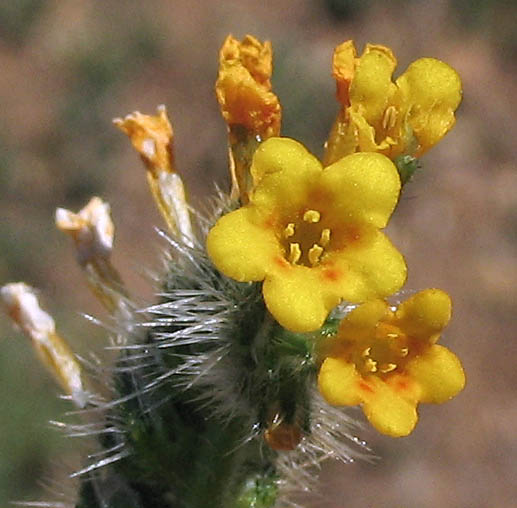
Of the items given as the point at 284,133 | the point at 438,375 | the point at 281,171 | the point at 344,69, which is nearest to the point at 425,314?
the point at 438,375

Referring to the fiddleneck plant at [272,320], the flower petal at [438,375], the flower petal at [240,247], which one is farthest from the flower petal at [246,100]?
the flower petal at [438,375]

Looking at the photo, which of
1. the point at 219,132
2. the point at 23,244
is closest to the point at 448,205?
the point at 219,132

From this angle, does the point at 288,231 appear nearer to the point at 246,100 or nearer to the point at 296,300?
the point at 296,300

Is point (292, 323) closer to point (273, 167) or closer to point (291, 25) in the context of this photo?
point (273, 167)

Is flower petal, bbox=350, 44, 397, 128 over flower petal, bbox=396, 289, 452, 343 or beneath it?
over

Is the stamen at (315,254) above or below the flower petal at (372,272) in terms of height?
below

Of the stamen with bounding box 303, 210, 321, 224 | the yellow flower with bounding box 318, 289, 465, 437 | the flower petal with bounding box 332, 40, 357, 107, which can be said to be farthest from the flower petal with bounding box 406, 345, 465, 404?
the flower petal with bounding box 332, 40, 357, 107

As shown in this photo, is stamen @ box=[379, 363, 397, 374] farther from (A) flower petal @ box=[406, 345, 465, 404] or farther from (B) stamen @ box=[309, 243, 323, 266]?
Answer: (B) stamen @ box=[309, 243, 323, 266]

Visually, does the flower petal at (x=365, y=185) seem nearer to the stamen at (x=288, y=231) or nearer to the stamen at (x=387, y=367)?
the stamen at (x=288, y=231)
